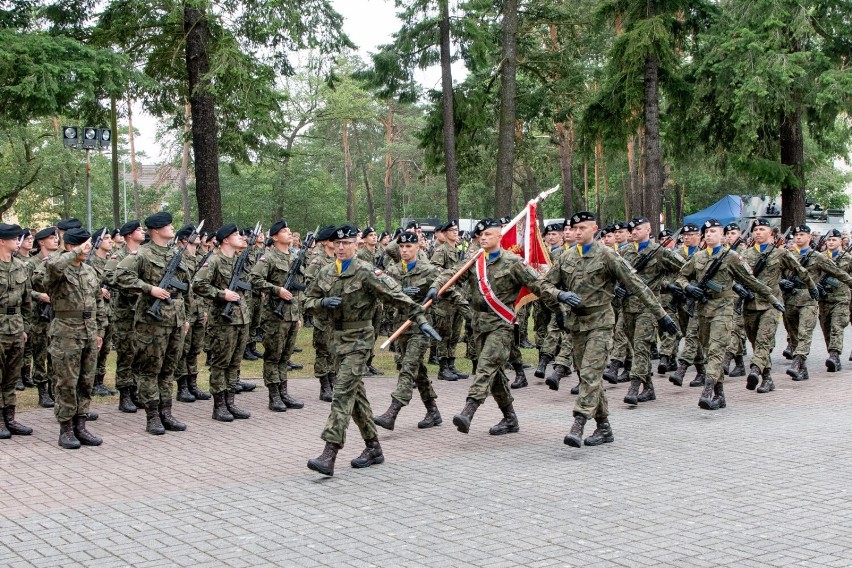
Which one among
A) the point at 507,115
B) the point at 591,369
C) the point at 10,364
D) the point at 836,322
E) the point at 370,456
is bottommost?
the point at 370,456

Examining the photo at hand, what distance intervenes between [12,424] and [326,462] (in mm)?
4033

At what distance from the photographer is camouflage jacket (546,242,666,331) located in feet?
31.9

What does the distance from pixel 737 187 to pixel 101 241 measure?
159 feet

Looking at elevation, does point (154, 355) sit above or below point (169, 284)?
below

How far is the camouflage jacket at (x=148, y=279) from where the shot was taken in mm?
10234

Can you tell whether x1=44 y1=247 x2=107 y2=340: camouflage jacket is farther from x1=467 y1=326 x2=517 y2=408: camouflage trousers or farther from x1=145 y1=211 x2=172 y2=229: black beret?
x1=467 y1=326 x2=517 y2=408: camouflage trousers

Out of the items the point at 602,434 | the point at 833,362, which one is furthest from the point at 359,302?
the point at 833,362

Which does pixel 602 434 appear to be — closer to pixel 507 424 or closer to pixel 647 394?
pixel 507 424

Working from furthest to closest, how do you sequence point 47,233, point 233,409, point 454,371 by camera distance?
1. point 454,371
2. point 233,409
3. point 47,233

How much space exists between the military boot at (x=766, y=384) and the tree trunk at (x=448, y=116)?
12858 millimetres

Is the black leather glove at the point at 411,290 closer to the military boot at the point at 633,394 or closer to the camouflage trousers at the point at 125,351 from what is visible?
the military boot at the point at 633,394

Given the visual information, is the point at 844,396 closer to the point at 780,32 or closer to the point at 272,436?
the point at 272,436

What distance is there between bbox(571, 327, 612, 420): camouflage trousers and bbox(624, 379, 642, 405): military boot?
2.32m

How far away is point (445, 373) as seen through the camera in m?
14.8
